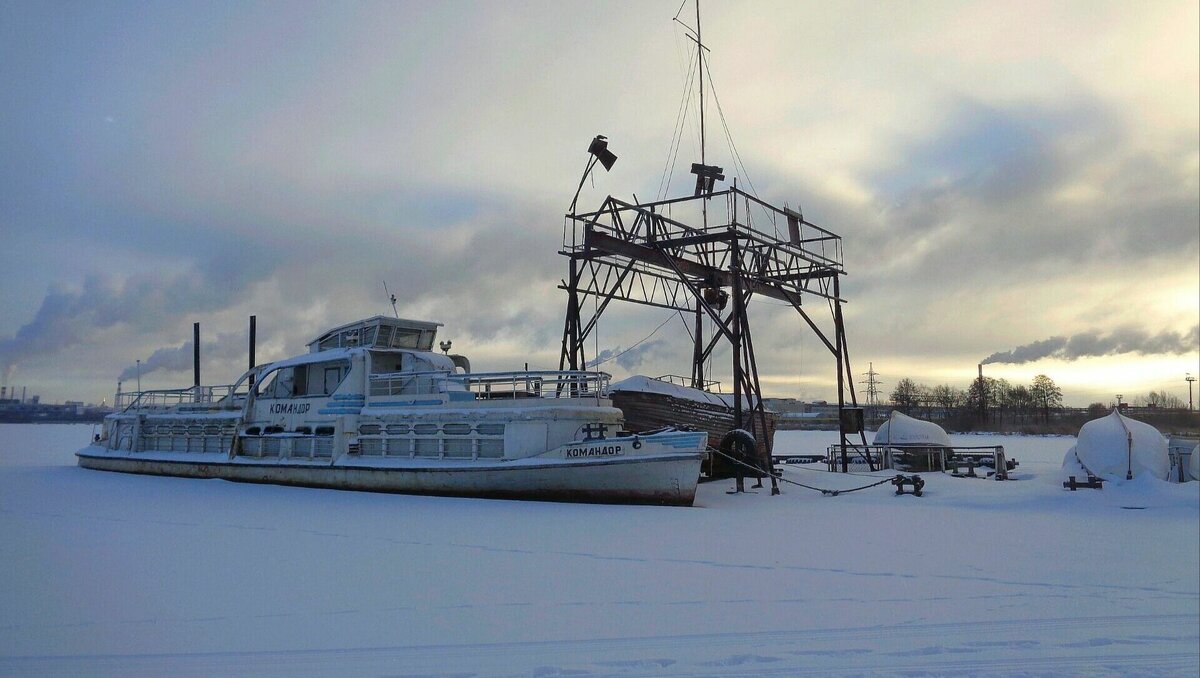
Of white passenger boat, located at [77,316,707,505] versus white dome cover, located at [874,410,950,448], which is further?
white dome cover, located at [874,410,950,448]

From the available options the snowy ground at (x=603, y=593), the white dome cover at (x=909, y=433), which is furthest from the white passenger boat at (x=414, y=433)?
the white dome cover at (x=909, y=433)

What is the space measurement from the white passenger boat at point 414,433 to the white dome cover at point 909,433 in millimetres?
17326

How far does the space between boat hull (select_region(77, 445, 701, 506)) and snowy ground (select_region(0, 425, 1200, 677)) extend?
2.47 m

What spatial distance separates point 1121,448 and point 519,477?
14.7 metres

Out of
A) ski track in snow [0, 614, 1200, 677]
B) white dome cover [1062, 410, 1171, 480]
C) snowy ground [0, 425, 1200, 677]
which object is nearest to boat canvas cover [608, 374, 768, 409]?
snowy ground [0, 425, 1200, 677]

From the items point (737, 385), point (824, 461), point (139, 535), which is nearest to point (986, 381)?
point (824, 461)

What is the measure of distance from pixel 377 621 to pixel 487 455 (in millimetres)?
12299

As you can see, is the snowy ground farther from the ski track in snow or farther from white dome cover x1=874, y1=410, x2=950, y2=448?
white dome cover x1=874, y1=410, x2=950, y2=448

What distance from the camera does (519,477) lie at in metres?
18.0

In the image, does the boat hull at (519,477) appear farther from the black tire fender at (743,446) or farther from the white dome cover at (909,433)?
the white dome cover at (909,433)

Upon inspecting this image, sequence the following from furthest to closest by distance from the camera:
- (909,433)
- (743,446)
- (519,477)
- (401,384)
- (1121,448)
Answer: (909,433) → (401,384) → (743,446) → (1121,448) → (519,477)

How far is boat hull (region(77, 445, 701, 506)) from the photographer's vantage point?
1695 centimetres

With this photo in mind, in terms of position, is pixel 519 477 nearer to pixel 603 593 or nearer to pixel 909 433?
pixel 603 593

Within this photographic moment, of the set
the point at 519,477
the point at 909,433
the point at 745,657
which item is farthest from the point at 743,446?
the point at 745,657
